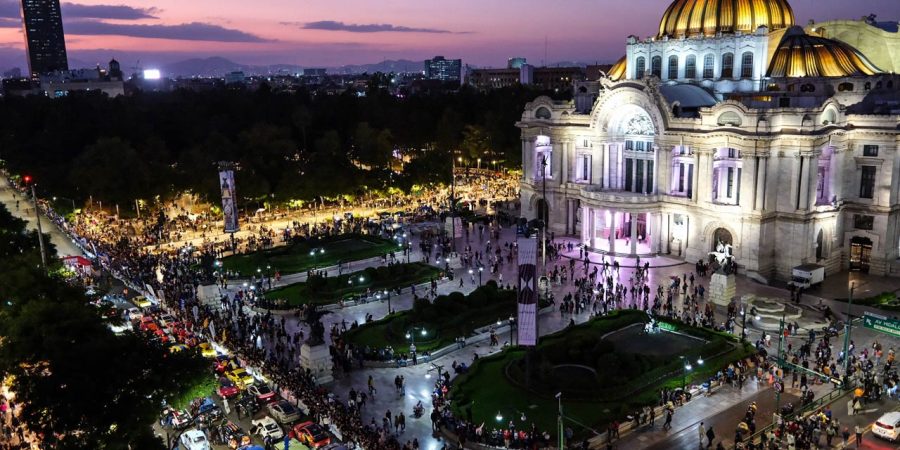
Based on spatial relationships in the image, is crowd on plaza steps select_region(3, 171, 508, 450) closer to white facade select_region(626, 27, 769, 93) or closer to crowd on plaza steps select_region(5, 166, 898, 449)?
crowd on plaza steps select_region(5, 166, 898, 449)

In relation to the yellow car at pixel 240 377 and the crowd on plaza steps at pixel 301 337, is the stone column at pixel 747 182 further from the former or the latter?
the yellow car at pixel 240 377

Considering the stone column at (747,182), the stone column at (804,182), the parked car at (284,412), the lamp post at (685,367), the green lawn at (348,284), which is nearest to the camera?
the parked car at (284,412)

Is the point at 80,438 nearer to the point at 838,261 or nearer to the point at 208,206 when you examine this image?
the point at 838,261

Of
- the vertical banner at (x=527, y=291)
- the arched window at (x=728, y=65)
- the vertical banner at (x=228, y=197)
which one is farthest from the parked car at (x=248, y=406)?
the arched window at (x=728, y=65)

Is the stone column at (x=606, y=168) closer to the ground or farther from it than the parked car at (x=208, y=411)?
farther from it

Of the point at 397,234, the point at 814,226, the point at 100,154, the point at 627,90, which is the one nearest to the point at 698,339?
the point at 814,226

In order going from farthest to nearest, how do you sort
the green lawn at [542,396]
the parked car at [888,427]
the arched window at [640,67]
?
the arched window at [640,67] < the green lawn at [542,396] < the parked car at [888,427]

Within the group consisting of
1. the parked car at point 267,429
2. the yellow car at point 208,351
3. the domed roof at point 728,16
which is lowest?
the parked car at point 267,429
